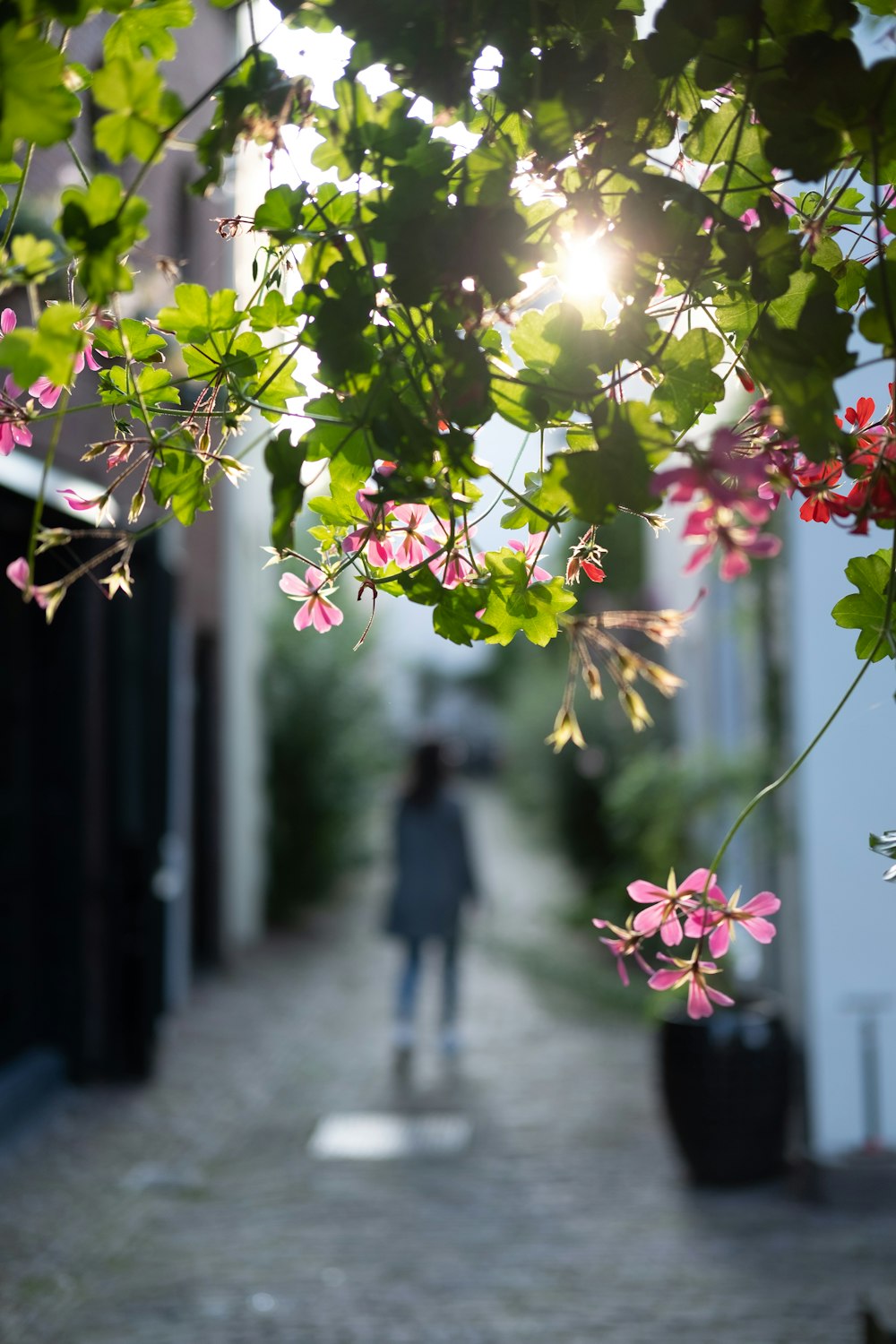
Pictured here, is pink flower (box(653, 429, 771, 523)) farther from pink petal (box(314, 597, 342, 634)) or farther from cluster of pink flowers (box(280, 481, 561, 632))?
pink petal (box(314, 597, 342, 634))

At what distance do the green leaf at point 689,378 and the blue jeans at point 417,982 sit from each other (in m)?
6.95

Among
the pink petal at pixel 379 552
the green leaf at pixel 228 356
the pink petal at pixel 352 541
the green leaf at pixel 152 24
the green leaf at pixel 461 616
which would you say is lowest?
the green leaf at pixel 461 616

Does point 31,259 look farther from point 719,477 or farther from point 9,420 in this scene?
point 719,477

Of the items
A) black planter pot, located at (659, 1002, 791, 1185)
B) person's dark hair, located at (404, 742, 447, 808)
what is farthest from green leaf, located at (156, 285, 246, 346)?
person's dark hair, located at (404, 742, 447, 808)

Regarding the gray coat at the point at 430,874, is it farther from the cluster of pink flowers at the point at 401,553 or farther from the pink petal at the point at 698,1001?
the pink petal at the point at 698,1001

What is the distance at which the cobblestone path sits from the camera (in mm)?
4387

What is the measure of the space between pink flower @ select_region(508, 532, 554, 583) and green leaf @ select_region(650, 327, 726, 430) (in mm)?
218

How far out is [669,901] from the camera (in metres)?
1.56

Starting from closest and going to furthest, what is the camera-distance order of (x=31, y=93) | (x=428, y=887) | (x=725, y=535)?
(x=31, y=93)
(x=725, y=535)
(x=428, y=887)

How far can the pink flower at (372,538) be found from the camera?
1.59m

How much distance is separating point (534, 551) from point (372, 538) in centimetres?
20

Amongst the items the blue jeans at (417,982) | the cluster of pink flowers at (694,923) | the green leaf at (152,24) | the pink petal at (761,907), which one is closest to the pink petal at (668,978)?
the cluster of pink flowers at (694,923)

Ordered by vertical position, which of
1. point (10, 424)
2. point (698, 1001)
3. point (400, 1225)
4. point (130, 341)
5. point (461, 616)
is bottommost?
point (400, 1225)

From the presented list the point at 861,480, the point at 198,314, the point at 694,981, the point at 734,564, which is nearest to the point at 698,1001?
the point at 694,981
